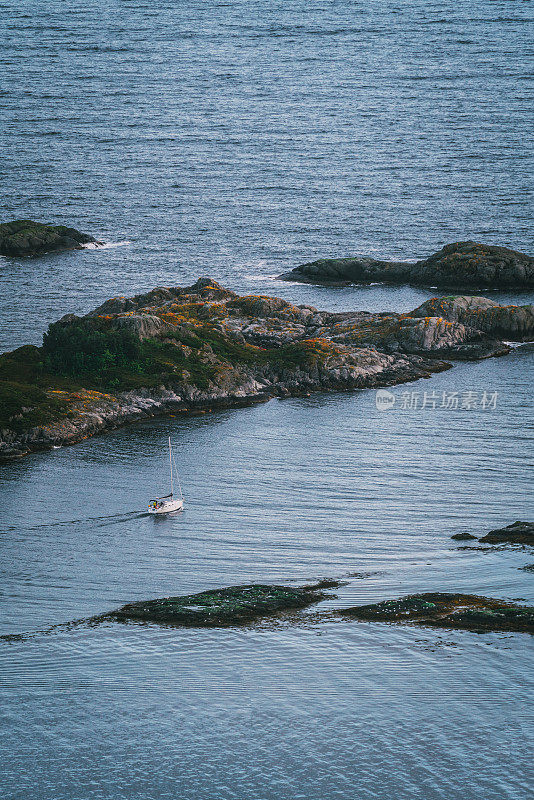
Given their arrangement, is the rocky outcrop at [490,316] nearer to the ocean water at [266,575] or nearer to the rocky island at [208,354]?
the rocky island at [208,354]

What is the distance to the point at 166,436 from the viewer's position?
6625 centimetres

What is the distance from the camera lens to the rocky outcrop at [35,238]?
4646 inches

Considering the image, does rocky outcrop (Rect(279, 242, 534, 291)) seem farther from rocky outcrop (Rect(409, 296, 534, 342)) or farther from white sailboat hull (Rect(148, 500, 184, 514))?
white sailboat hull (Rect(148, 500, 184, 514))

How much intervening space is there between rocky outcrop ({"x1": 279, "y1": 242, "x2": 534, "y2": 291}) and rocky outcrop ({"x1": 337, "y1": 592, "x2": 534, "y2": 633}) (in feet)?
210

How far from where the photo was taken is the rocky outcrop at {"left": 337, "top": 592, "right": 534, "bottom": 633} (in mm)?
41188

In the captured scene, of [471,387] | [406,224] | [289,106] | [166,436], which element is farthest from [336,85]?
[166,436]

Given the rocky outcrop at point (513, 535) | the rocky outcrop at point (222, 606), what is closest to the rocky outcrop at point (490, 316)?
the rocky outcrop at point (513, 535)

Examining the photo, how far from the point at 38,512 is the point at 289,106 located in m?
146

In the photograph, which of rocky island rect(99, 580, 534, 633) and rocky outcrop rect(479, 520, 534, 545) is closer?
rocky island rect(99, 580, 534, 633)

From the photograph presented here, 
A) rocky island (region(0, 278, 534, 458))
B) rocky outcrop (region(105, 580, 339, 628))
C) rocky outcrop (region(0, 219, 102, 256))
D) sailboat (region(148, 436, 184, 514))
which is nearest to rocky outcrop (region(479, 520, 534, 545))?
rocky outcrop (region(105, 580, 339, 628))

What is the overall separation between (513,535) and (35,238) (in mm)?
→ 84396

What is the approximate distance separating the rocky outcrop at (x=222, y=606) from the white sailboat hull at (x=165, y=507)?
10.1m

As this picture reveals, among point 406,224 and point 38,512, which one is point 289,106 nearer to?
point 406,224

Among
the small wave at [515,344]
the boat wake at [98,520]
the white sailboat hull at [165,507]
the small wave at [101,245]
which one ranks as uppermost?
the small wave at [101,245]
